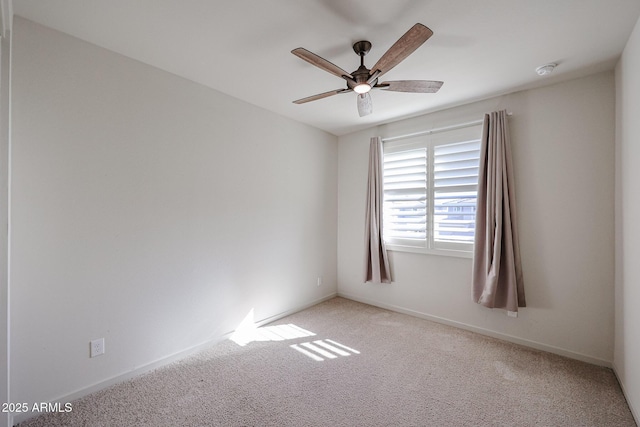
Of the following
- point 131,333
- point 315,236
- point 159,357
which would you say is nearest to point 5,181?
point 131,333

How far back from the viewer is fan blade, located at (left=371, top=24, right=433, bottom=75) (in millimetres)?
1410

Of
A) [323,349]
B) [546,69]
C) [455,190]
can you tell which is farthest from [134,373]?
[546,69]

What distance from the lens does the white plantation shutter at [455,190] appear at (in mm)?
3020

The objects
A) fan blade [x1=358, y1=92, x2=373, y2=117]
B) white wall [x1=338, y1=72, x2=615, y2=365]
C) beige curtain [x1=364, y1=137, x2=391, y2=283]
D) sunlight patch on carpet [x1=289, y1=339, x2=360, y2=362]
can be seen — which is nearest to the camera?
fan blade [x1=358, y1=92, x2=373, y2=117]

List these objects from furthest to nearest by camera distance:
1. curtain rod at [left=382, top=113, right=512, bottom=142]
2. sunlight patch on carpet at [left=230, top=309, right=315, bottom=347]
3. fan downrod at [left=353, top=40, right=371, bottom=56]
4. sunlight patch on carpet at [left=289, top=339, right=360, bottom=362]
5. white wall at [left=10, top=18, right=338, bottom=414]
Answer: curtain rod at [left=382, top=113, right=512, bottom=142] → sunlight patch on carpet at [left=230, top=309, right=315, bottom=347] → sunlight patch on carpet at [left=289, top=339, right=360, bottom=362] → fan downrod at [left=353, top=40, right=371, bottom=56] → white wall at [left=10, top=18, right=338, bottom=414]

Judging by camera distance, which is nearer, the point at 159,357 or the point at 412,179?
the point at 159,357

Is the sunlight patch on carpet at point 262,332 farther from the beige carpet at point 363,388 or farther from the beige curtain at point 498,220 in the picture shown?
the beige curtain at point 498,220

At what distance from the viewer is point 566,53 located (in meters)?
2.06

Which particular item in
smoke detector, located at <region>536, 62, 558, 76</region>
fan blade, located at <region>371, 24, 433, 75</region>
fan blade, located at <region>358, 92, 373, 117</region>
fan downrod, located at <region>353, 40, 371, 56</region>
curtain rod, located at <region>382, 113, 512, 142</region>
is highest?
smoke detector, located at <region>536, 62, 558, 76</region>

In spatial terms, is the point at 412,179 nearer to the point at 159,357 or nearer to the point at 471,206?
the point at 471,206

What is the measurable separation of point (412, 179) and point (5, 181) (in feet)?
11.7

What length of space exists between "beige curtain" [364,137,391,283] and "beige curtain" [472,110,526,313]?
120 centimetres

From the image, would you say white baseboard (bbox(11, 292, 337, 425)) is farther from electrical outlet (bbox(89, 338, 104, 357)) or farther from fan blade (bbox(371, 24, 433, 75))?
fan blade (bbox(371, 24, 433, 75))

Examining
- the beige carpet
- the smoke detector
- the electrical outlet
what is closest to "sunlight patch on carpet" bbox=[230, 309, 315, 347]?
the beige carpet
